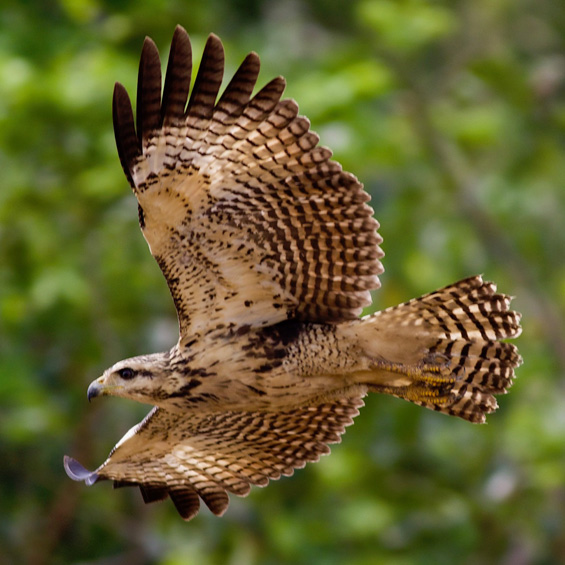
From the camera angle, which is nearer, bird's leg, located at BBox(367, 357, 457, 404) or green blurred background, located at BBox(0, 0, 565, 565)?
bird's leg, located at BBox(367, 357, 457, 404)

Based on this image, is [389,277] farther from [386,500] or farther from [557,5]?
[557,5]

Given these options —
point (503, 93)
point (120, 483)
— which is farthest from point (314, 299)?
point (503, 93)

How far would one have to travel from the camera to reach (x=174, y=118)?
5.76 m

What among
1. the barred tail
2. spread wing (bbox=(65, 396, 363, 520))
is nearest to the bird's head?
spread wing (bbox=(65, 396, 363, 520))

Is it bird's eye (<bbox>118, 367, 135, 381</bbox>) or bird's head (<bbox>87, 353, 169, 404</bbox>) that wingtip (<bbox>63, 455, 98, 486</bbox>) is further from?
bird's eye (<bbox>118, 367, 135, 381</bbox>)

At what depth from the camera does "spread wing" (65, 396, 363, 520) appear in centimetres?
677

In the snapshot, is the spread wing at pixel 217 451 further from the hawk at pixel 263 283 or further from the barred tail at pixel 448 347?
the barred tail at pixel 448 347

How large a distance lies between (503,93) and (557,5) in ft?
11.1

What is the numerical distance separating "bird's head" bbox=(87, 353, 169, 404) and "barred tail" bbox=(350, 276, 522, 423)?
3.16 ft

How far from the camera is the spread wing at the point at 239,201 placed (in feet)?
18.8

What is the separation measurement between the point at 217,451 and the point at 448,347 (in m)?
1.44

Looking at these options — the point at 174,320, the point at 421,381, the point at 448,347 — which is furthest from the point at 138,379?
the point at 174,320

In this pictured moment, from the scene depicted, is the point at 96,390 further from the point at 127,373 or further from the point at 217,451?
the point at 217,451

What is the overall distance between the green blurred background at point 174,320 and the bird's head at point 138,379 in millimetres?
4126
